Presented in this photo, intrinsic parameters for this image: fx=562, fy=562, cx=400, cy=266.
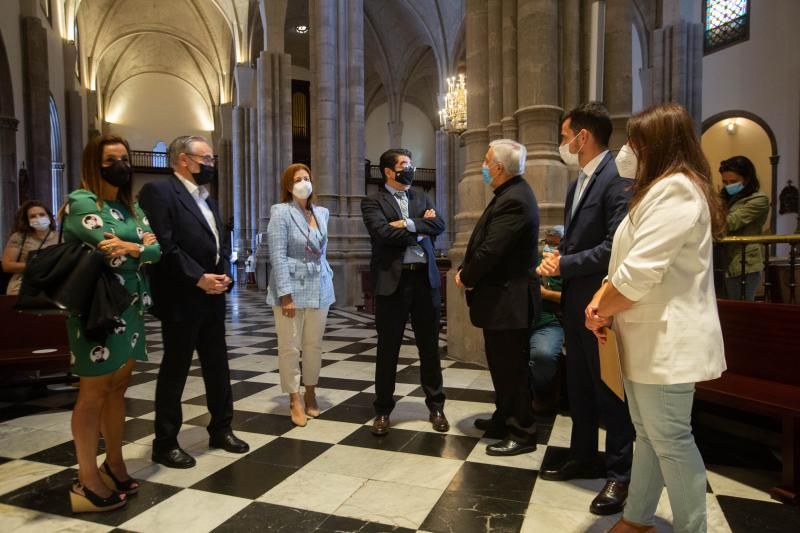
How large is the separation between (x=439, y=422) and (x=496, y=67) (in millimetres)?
3685

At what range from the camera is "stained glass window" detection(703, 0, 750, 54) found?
648 inches

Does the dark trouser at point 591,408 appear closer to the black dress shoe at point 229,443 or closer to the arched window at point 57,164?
the black dress shoe at point 229,443

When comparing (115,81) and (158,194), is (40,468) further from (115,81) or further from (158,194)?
(115,81)

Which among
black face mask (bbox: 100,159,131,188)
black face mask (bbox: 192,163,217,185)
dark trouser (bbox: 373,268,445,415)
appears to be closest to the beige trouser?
dark trouser (bbox: 373,268,445,415)

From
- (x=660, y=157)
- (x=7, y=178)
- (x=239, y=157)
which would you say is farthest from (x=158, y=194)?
(x=239, y=157)

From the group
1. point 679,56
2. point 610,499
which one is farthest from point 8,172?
point 679,56

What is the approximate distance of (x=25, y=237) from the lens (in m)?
4.79

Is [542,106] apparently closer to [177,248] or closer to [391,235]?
[391,235]

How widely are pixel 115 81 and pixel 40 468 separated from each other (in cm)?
3375

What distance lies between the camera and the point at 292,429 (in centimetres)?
351

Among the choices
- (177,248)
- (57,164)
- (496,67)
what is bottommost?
(177,248)

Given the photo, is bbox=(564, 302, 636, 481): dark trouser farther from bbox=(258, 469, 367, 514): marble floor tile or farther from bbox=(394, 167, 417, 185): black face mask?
bbox=(394, 167, 417, 185): black face mask

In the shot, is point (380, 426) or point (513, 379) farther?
point (380, 426)

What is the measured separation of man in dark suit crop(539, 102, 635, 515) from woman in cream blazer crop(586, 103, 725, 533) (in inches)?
26.4
